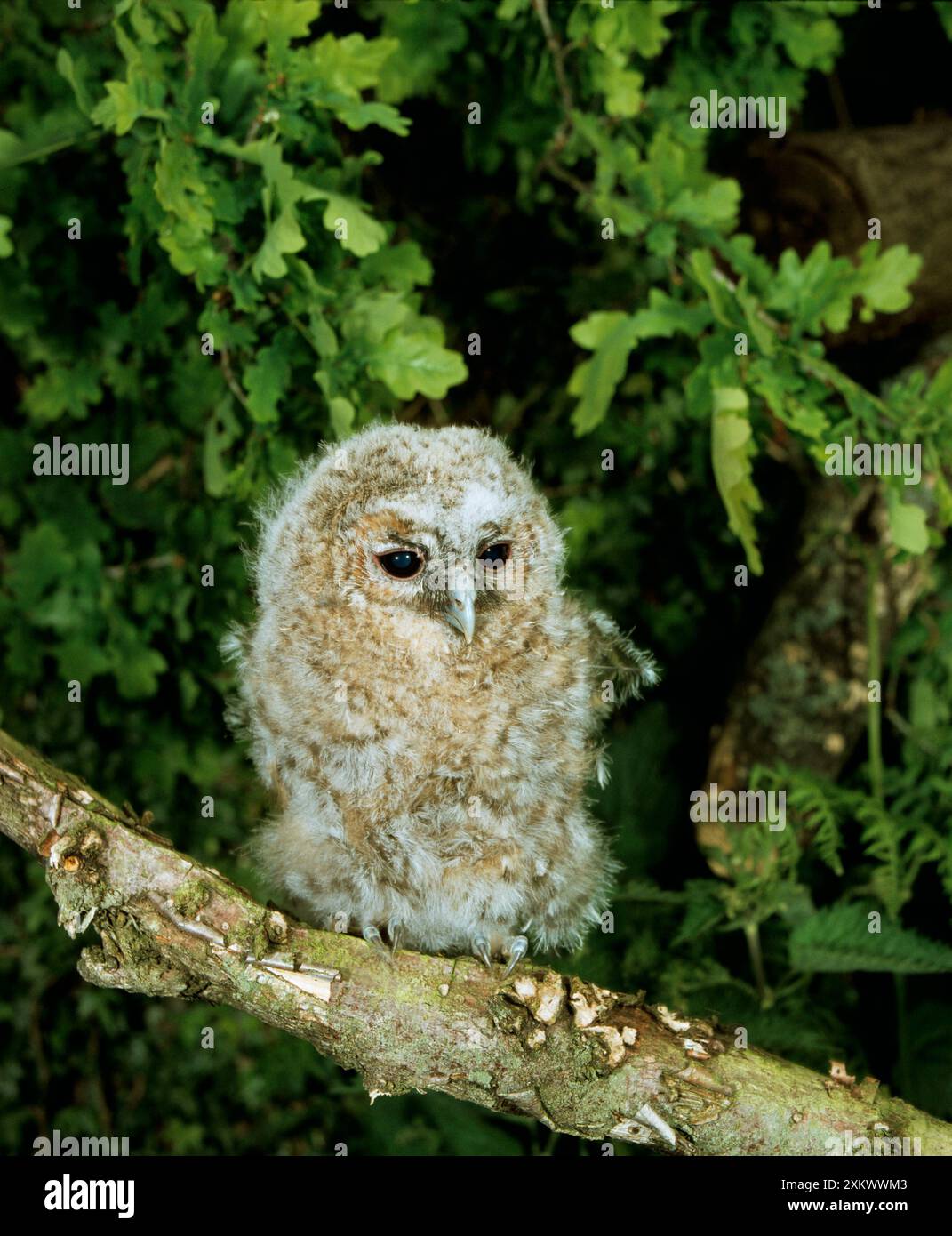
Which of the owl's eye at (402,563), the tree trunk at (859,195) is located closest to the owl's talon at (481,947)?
the owl's eye at (402,563)

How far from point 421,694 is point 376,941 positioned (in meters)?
0.38

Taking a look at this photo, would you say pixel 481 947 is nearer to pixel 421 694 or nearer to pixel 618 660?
pixel 421 694

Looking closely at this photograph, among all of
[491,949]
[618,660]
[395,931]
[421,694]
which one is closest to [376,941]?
[395,931]

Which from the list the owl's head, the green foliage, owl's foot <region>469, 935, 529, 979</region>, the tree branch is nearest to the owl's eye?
the owl's head

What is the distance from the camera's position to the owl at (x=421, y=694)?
157 cm

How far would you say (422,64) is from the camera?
2.22 meters

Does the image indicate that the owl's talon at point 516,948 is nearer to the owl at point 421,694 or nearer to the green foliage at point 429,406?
the owl at point 421,694

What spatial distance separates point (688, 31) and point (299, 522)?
5.23ft

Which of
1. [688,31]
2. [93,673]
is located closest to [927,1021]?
[93,673]

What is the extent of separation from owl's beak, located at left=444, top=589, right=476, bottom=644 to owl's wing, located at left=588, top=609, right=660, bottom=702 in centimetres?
46

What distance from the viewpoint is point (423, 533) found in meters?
1.51

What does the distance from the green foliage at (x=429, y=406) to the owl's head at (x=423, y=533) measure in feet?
0.82

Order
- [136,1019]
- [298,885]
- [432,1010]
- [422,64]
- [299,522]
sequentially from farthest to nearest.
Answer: [136,1019], [422,64], [298,885], [299,522], [432,1010]
